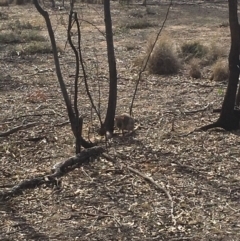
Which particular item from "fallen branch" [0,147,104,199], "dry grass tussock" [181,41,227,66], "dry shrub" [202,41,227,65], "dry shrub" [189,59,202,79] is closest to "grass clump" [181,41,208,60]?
"dry grass tussock" [181,41,227,66]

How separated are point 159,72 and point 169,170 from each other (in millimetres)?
4703

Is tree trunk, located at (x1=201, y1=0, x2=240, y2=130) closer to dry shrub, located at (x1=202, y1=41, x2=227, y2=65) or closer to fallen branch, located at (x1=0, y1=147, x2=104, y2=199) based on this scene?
fallen branch, located at (x1=0, y1=147, x2=104, y2=199)

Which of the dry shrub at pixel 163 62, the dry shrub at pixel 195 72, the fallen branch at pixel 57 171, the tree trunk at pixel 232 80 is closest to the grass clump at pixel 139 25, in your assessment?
the dry shrub at pixel 163 62

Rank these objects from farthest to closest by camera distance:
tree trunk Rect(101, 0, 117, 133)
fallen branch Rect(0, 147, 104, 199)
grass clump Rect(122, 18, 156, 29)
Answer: grass clump Rect(122, 18, 156, 29), tree trunk Rect(101, 0, 117, 133), fallen branch Rect(0, 147, 104, 199)

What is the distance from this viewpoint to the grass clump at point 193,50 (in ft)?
35.6

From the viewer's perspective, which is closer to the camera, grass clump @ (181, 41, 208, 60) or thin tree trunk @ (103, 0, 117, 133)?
thin tree trunk @ (103, 0, 117, 133)

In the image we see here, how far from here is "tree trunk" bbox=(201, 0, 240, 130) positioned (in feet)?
18.6

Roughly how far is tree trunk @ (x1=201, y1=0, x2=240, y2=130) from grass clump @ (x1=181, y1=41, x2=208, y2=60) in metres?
4.93

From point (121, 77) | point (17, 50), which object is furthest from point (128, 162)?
point (17, 50)

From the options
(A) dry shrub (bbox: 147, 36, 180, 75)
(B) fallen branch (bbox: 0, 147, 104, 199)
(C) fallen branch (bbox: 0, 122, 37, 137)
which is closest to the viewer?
(B) fallen branch (bbox: 0, 147, 104, 199)

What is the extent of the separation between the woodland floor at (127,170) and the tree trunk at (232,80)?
12 cm

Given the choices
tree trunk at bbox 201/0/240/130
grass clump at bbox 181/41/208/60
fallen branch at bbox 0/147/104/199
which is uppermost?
tree trunk at bbox 201/0/240/130

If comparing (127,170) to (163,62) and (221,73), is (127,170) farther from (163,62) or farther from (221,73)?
(163,62)

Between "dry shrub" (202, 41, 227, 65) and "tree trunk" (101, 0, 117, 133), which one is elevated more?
"tree trunk" (101, 0, 117, 133)
